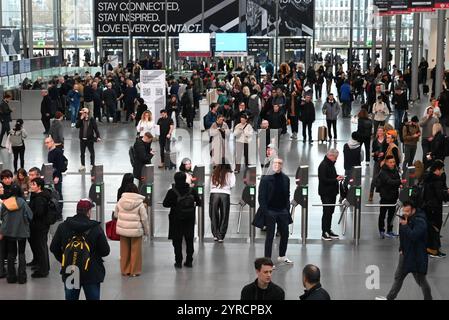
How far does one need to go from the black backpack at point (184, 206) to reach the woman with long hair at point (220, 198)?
1445mm

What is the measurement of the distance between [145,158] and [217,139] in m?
2.16

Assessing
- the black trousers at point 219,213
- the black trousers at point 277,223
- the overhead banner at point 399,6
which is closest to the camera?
the black trousers at point 277,223

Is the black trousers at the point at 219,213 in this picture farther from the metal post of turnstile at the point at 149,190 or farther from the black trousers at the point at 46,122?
the black trousers at the point at 46,122

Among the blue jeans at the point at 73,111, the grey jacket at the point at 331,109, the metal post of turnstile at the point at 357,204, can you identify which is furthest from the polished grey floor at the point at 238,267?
the blue jeans at the point at 73,111

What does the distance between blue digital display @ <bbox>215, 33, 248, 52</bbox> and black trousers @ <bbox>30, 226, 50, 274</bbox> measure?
112 feet

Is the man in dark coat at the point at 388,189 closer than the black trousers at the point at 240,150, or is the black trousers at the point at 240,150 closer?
the man in dark coat at the point at 388,189

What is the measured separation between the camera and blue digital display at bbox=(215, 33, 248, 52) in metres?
46.4

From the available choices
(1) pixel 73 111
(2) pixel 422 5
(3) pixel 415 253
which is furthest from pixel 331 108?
(3) pixel 415 253

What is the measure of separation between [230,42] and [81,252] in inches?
1464

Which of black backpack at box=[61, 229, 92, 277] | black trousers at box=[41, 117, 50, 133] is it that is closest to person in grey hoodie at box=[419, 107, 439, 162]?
black trousers at box=[41, 117, 50, 133]

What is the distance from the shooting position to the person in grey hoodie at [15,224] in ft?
39.5

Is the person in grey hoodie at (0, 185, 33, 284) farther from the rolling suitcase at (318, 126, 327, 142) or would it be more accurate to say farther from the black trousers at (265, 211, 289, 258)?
the rolling suitcase at (318, 126, 327, 142)

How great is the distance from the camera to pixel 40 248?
1260 cm

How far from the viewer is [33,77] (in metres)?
38.6
